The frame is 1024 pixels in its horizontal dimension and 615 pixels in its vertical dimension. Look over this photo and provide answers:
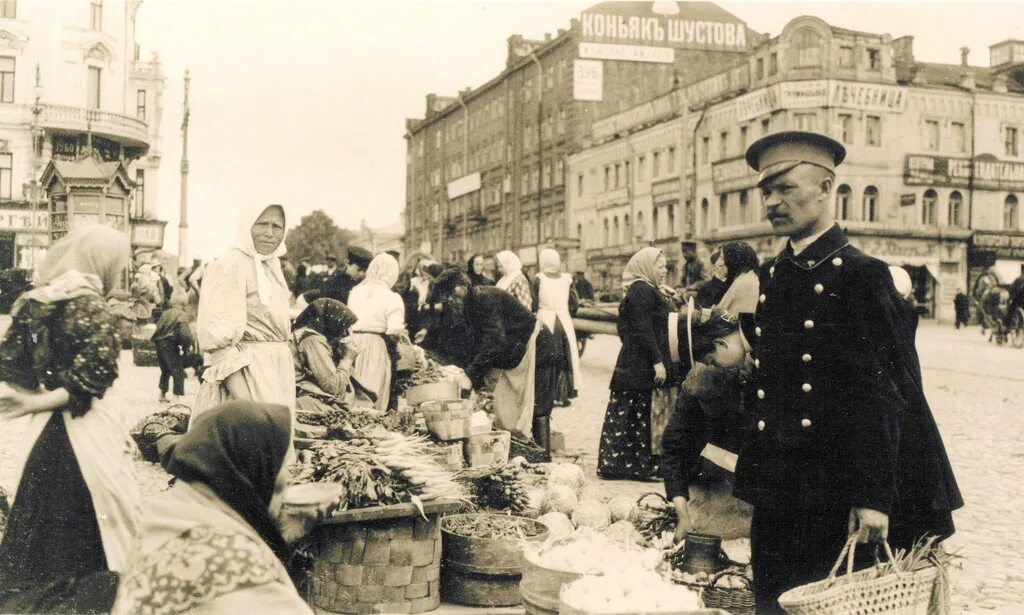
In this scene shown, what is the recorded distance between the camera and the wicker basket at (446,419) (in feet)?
23.0

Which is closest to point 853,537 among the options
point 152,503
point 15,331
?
point 152,503

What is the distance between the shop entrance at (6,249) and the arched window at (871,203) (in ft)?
112

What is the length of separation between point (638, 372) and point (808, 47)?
36664 millimetres

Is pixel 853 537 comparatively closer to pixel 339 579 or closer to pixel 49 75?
pixel 339 579

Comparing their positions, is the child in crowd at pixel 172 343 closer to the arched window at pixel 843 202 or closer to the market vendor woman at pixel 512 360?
the market vendor woman at pixel 512 360

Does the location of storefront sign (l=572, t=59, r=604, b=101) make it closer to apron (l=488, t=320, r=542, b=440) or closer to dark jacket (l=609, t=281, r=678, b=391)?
apron (l=488, t=320, r=542, b=440)

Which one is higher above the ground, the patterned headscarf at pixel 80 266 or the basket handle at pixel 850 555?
the patterned headscarf at pixel 80 266

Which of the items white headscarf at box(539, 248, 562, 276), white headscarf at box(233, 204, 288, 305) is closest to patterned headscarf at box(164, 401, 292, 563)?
white headscarf at box(233, 204, 288, 305)

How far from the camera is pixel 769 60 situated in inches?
1686

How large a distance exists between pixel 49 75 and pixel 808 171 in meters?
30.2

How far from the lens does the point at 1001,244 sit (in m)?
44.8

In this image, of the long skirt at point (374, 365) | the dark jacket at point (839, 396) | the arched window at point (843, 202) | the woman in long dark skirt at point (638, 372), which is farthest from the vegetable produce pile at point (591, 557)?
the arched window at point (843, 202)

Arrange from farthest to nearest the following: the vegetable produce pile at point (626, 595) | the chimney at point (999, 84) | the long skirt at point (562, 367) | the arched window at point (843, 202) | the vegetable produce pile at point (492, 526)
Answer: the chimney at point (999, 84)
the arched window at point (843, 202)
the long skirt at point (562, 367)
the vegetable produce pile at point (492, 526)
the vegetable produce pile at point (626, 595)

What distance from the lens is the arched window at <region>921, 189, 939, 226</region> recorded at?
43.8 m
